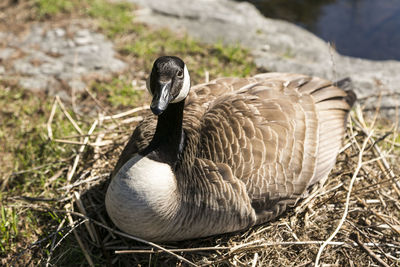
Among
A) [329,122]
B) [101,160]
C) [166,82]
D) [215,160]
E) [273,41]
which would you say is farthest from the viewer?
[273,41]

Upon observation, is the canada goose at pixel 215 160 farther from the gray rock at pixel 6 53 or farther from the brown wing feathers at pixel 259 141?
the gray rock at pixel 6 53

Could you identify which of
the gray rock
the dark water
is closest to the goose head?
the gray rock

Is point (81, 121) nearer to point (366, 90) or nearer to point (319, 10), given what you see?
point (366, 90)

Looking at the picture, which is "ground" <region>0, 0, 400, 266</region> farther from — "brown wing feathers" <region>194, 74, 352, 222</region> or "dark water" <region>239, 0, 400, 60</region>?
"dark water" <region>239, 0, 400, 60</region>

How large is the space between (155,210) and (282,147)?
1079 millimetres

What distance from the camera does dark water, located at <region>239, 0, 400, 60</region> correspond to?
21.5 ft

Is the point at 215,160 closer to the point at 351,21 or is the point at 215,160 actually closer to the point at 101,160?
the point at 101,160

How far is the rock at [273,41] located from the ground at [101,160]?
27 cm

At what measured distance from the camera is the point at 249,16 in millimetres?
6391

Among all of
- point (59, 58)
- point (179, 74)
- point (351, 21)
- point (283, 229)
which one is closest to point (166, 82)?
point (179, 74)

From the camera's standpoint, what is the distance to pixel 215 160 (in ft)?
9.95

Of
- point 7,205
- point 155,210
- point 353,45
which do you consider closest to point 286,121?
point 155,210

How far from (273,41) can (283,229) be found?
3.27 m

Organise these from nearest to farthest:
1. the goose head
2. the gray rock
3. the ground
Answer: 1. the goose head
2. the ground
3. the gray rock
